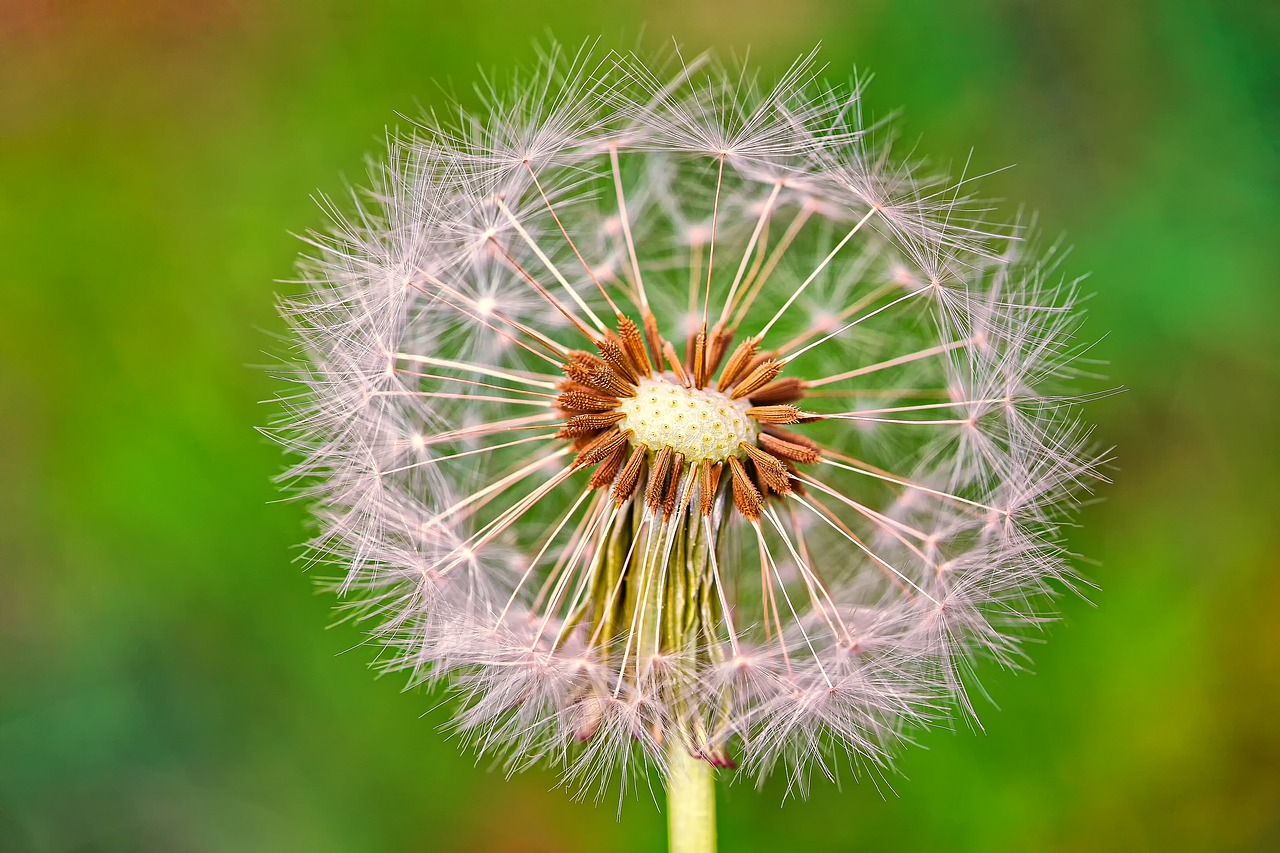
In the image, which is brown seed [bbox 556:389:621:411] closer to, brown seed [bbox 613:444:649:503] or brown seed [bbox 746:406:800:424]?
brown seed [bbox 613:444:649:503]

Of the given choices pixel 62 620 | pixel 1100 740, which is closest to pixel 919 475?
pixel 1100 740

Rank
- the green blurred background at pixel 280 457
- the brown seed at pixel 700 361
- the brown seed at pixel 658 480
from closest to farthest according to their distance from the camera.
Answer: the brown seed at pixel 658 480 < the brown seed at pixel 700 361 < the green blurred background at pixel 280 457

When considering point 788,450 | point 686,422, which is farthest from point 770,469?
point 686,422

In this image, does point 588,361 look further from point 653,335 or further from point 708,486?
point 708,486

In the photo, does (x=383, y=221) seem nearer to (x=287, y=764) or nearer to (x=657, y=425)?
(x=657, y=425)

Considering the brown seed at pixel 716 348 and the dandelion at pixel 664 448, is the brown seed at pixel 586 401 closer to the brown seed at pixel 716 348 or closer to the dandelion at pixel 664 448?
the dandelion at pixel 664 448

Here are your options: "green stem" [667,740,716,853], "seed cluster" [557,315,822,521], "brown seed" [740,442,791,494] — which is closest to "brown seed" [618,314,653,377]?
"seed cluster" [557,315,822,521]

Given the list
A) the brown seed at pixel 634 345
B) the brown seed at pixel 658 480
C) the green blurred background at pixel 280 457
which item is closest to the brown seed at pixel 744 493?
the brown seed at pixel 658 480
